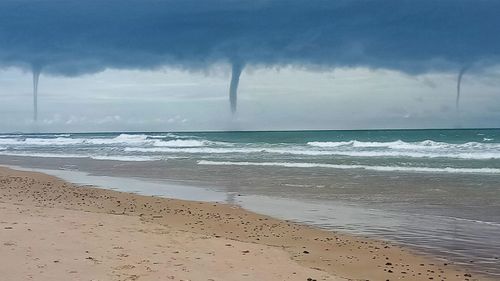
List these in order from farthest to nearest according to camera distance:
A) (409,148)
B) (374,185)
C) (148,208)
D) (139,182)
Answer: (409,148)
(139,182)
(374,185)
(148,208)

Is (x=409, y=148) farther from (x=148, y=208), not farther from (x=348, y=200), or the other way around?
(x=148, y=208)

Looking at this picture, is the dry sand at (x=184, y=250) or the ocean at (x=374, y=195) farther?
the ocean at (x=374, y=195)

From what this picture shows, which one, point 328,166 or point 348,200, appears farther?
point 328,166

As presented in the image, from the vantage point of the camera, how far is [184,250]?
22.0 feet

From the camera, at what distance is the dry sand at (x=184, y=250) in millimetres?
5582

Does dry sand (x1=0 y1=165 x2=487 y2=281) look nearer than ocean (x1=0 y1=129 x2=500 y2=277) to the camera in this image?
Yes

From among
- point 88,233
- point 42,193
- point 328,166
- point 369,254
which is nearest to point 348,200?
point 369,254

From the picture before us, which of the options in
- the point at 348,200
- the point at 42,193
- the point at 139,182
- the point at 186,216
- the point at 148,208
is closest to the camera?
the point at 186,216

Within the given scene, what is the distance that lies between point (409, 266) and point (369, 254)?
2.42 feet

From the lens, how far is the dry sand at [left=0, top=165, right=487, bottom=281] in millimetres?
5582

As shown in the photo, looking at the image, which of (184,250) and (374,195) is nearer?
(184,250)

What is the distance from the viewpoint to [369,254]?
7109 millimetres

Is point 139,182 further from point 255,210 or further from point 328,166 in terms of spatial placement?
point 328,166

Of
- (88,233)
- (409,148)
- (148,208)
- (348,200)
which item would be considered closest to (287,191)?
(348,200)
